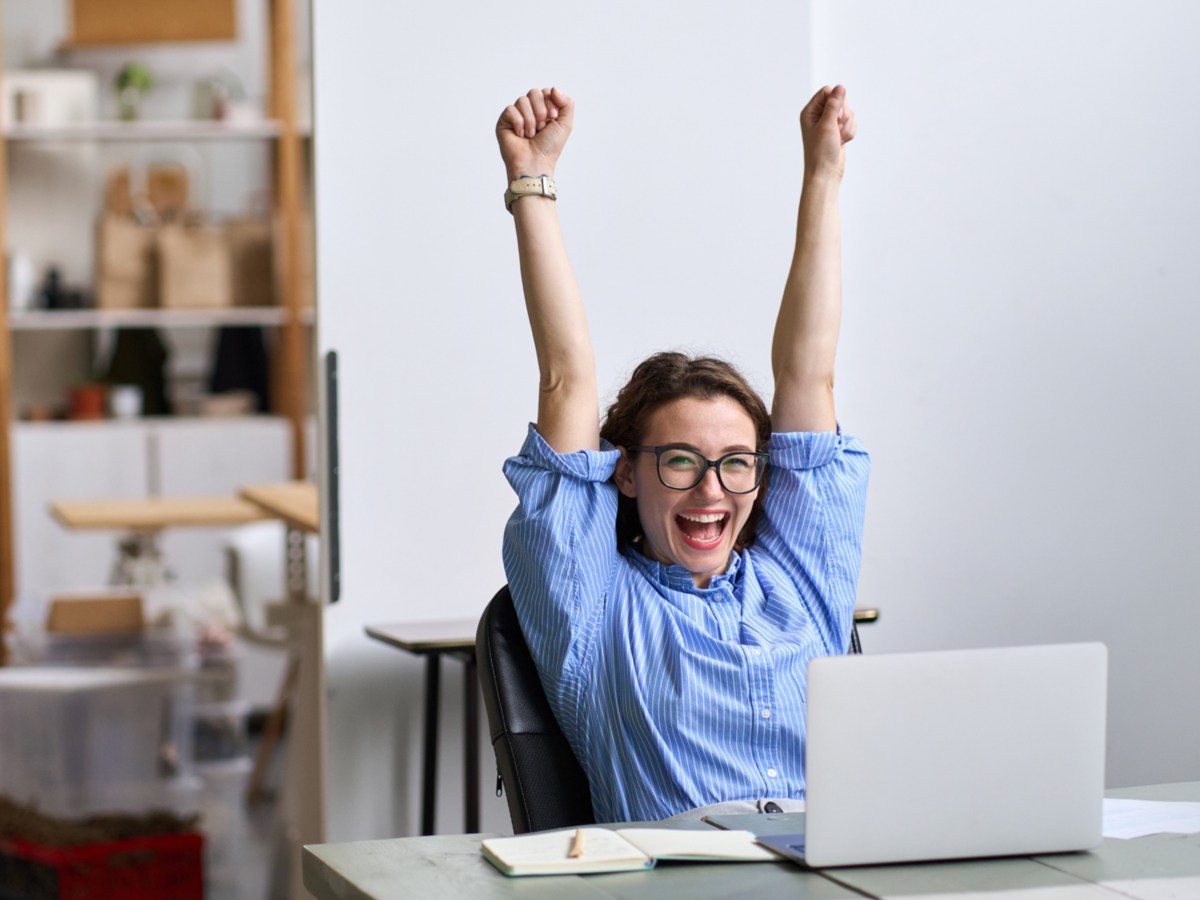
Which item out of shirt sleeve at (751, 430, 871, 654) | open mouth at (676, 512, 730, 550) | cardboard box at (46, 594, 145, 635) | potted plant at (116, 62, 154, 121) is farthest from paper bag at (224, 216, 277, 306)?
open mouth at (676, 512, 730, 550)

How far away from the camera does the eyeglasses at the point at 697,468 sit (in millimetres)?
1922

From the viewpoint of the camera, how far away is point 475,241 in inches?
106

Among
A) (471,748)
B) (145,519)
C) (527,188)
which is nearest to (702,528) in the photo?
(527,188)

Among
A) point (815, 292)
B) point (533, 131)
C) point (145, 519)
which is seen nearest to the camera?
point (533, 131)

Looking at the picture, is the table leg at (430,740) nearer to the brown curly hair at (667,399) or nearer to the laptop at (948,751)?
the brown curly hair at (667,399)

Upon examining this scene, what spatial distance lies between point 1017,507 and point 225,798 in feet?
8.63

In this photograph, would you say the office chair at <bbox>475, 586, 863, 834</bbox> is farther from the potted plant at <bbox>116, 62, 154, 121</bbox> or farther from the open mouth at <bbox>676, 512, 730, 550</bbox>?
the potted plant at <bbox>116, 62, 154, 121</bbox>

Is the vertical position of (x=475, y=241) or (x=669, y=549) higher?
(x=475, y=241)

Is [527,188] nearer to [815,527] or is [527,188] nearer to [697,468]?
[697,468]

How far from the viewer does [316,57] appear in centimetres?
260

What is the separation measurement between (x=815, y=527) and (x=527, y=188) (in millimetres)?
591

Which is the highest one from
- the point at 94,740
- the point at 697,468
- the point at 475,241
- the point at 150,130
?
the point at 150,130

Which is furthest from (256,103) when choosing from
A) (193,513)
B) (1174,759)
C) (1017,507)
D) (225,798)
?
(1174,759)

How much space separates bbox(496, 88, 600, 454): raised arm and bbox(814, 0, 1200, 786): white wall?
3.47 feet
